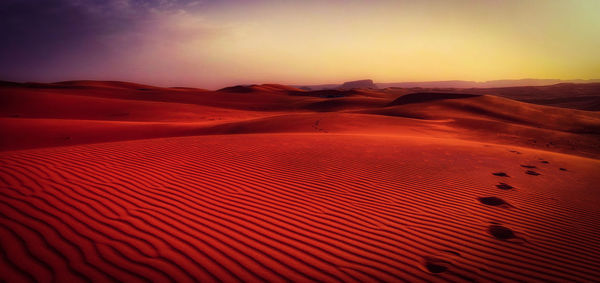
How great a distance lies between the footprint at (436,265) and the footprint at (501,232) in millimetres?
1123

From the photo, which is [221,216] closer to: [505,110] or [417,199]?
[417,199]

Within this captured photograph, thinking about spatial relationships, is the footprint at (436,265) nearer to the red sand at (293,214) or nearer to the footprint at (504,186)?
the red sand at (293,214)

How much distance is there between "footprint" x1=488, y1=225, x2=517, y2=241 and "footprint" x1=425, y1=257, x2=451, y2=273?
112 cm

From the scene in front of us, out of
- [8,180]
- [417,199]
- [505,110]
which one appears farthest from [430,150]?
[505,110]

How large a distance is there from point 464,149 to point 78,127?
15.5 metres

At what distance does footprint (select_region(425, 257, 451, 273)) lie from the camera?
2584 millimetres

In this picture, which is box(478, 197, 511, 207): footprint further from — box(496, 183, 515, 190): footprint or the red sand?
box(496, 183, 515, 190): footprint

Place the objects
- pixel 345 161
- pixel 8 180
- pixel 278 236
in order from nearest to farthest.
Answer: pixel 278 236 < pixel 8 180 < pixel 345 161

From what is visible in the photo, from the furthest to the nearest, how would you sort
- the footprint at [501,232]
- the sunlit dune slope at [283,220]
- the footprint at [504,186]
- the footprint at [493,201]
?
1. the footprint at [504,186]
2. the footprint at [493,201]
3. the footprint at [501,232]
4. the sunlit dune slope at [283,220]

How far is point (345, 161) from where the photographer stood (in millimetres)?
6309

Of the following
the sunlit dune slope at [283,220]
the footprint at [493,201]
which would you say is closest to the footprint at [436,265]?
the sunlit dune slope at [283,220]

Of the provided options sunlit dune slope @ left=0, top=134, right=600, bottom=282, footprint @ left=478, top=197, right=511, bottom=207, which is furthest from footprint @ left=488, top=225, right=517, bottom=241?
footprint @ left=478, top=197, right=511, bottom=207

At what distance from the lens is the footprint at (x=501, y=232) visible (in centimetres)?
330

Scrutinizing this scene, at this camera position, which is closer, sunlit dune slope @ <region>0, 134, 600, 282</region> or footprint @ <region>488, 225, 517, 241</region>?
sunlit dune slope @ <region>0, 134, 600, 282</region>
